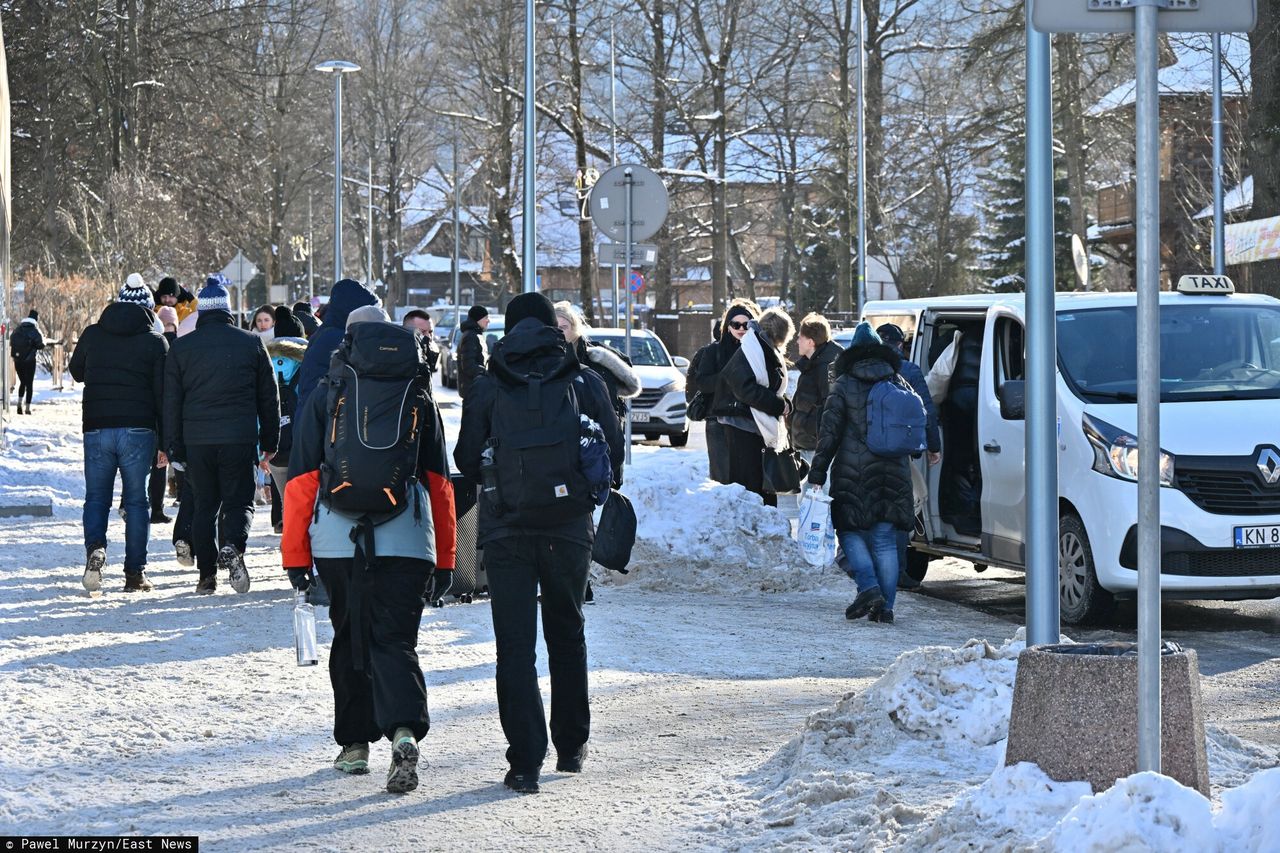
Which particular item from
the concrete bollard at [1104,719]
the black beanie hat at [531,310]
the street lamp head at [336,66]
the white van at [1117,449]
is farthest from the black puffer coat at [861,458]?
the street lamp head at [336,66]

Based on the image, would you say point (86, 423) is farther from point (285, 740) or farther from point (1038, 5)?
point (1038, 5)

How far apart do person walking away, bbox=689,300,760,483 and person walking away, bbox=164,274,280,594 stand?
375 centimetres

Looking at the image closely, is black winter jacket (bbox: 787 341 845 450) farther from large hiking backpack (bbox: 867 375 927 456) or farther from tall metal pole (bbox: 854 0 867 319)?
tall metal pole (bbox: 854 0 867 319)

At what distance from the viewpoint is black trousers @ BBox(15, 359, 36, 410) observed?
31.5 m

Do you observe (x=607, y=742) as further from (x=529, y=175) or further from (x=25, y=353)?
(x=25, y=353)

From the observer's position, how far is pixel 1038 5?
16.8 feet

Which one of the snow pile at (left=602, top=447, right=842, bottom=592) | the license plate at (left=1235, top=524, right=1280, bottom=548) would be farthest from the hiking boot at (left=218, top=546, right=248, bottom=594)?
the license plate at (left=1235, top=524, right=1280, bottom=548)

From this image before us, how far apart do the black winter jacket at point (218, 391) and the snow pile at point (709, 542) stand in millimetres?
2711

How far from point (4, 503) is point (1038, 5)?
45.5ft

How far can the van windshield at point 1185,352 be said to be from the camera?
1098 cm

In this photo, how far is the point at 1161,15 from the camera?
5.00 metres

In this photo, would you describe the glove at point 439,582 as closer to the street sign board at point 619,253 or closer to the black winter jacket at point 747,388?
the black winter jacket at point 747,388

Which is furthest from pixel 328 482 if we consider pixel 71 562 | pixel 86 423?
pixel 71 562

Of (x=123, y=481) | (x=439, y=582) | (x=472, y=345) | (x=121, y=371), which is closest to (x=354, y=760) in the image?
(x=439, y=582)
